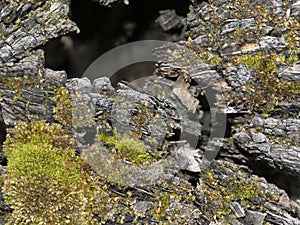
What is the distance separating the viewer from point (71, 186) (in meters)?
4.90

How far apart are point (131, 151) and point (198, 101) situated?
1.04 metres

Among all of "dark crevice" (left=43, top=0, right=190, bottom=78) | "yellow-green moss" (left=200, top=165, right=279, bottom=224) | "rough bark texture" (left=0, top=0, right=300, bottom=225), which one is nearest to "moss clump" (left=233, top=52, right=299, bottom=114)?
"rough bark texture" (left=0, top=0, right=300, bottom=225)

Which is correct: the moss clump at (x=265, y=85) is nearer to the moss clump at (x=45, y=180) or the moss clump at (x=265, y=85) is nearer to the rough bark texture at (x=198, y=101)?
Answer: the rough bark texture at (x=198, y=101)

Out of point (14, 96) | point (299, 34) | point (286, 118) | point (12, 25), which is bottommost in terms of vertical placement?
point (286, 118)

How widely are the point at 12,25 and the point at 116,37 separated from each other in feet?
4.47

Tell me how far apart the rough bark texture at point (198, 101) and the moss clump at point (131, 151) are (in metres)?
0.07

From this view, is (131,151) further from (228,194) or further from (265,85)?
(265,85)

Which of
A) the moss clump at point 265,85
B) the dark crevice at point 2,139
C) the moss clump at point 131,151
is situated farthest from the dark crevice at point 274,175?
the dark crevice at point 2,139

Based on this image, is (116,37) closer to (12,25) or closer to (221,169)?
(12,25)

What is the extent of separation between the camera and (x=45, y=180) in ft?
15.9

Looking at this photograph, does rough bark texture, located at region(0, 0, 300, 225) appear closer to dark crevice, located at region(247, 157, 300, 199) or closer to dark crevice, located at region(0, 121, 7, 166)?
dark crevice, located at region(247, 157, 300, 199)

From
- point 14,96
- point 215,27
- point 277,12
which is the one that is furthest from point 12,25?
point 277,12

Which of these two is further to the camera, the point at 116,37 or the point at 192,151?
the point at 116,37

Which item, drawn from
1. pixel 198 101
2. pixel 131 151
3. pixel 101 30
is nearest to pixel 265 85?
pixel 198 101
